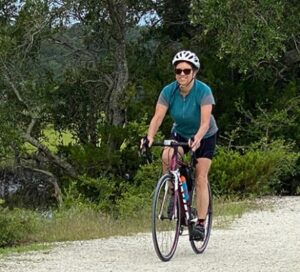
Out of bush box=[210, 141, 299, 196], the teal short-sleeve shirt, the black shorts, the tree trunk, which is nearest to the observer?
the teal short-sleeve shirt

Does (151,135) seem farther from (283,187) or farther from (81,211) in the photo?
(283,187)

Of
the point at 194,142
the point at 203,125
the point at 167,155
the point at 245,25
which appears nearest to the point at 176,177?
the point at 167,155

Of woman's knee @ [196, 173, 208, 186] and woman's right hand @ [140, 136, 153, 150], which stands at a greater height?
woman's right hand @ [140, 136, 153, 150]

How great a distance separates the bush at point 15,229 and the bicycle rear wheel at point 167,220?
103 inches

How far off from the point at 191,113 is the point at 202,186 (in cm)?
79

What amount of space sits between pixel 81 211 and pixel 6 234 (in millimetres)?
2960

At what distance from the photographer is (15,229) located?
1026 centimetres

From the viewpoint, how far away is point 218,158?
16.2 m

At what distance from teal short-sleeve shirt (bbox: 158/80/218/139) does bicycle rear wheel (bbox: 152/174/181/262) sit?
52 centimetres

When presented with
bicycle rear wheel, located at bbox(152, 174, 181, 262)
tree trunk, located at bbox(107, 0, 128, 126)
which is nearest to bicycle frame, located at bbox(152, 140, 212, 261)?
→ bicycle rear wheel, located at bbox(152, 174, 181, 262)

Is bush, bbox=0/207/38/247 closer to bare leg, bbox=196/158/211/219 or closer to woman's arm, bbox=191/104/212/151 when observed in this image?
bare leg, bbox=196/158/211/219

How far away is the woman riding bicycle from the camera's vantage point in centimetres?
803

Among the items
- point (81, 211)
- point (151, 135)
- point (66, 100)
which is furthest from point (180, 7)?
Result: point (151, 135)

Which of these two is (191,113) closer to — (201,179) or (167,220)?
(201,179)
